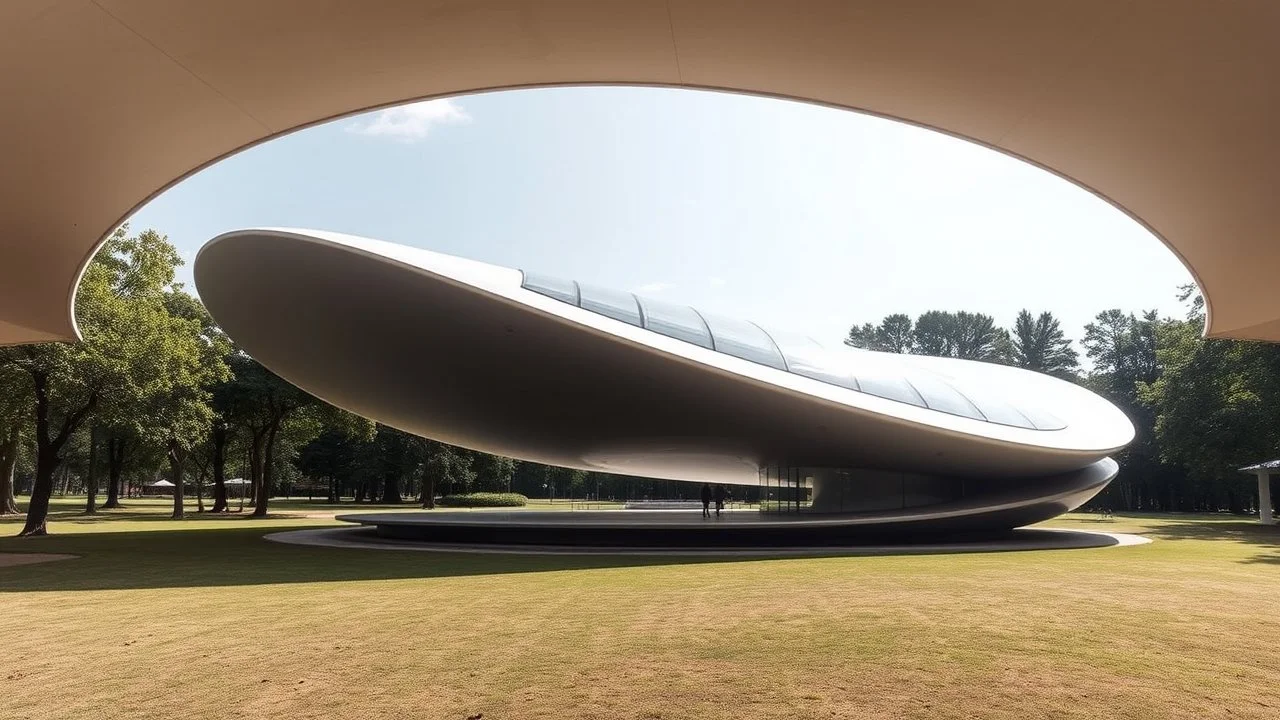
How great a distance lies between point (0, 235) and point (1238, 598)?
39.9 feet

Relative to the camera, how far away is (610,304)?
14391mm

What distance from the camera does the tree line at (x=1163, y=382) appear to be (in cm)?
3541

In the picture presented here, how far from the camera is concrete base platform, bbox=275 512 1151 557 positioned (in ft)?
54.6

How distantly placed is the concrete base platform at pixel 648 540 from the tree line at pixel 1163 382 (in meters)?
7.91

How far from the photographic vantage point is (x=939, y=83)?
11.1 ft

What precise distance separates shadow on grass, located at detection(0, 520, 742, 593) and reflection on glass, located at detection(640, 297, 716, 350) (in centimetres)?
398

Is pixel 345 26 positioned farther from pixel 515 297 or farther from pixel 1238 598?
pixel 1238 598

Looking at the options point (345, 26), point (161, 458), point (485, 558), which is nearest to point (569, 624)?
point (345, 26)

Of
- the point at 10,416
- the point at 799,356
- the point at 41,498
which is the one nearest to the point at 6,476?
the point at 10,416

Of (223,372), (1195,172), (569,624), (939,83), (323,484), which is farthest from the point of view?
(323,484)

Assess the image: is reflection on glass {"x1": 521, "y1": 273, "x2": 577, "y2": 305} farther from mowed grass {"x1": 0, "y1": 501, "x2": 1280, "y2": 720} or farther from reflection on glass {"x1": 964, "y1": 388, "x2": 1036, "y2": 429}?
reflection on glass {"x1": 964, "y1": 388, "x2": 1036, "y2": 429}

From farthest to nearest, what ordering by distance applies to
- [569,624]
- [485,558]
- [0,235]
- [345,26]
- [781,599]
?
[485,558] < [781,599] < [569,624] < [0,235] < [345,26]

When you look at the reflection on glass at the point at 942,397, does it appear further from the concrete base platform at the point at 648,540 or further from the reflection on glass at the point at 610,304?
the reflection on glass at the point at 610,304

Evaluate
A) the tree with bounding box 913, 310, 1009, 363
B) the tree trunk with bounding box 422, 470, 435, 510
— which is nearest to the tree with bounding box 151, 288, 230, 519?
the tree trunk with bounding box 422, 470, 435, 510
